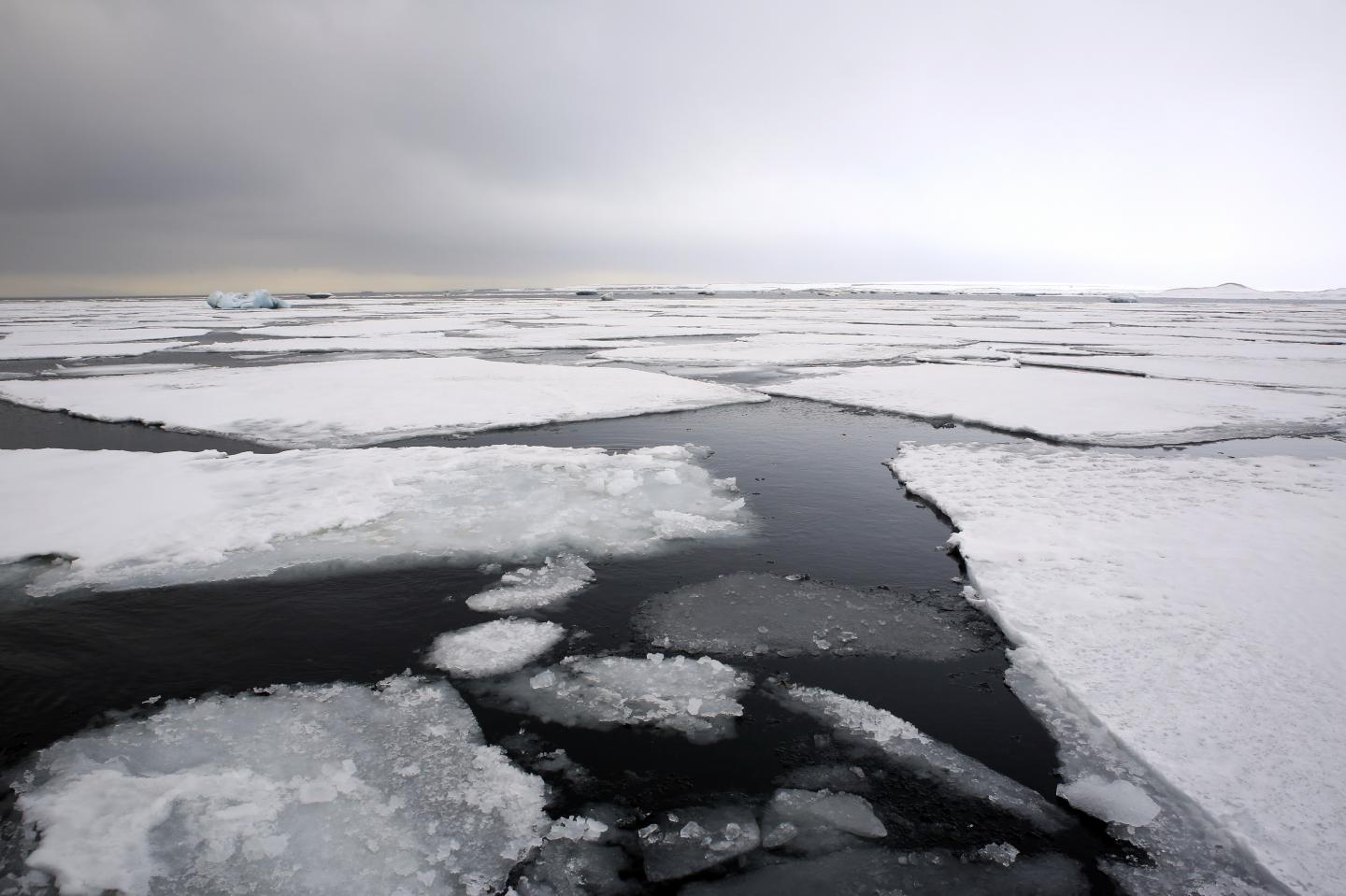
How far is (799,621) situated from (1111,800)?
147 centimetres

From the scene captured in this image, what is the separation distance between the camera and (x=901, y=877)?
202cm

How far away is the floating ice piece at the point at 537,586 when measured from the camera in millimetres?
3652

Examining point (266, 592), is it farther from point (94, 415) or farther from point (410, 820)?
point (94, 415)

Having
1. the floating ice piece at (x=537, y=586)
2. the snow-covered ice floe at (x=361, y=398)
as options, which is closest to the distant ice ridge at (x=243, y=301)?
the snow-covered ice floe at (x=361, y=398)

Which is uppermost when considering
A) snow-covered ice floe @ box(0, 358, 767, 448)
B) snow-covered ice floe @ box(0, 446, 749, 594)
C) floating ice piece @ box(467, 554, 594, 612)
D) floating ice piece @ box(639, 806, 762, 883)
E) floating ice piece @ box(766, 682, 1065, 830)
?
snow-covered ice floe @ box(0, 358, 767, 448)

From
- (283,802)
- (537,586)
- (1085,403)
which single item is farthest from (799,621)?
(1085,403)

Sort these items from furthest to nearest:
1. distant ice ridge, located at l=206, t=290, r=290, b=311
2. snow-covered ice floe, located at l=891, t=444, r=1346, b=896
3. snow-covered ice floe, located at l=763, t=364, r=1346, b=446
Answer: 1. distant ice ridge, located at l=206, t=290, r=290, b=311
2. snow-covered ice floe, located at l=763, t=364, r=1346, b=446
3. snow-covered ice floe, located at l=891, t=444, r=1346, b=896

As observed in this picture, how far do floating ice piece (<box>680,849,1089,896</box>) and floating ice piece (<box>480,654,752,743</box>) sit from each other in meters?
0.63

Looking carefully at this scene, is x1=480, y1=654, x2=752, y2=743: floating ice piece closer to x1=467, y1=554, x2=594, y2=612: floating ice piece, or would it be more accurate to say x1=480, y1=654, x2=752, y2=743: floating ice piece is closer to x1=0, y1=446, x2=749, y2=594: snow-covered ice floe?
x1=467, y1=554, x2=594, y2=612: floating ice piece

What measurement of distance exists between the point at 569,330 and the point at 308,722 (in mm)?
20749

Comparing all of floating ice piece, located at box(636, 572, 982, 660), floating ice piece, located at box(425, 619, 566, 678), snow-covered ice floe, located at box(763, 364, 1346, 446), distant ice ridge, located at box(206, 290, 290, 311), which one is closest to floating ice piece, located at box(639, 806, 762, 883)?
floating ice piece, located at box(636, 572, 982, 660)

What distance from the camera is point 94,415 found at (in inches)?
322

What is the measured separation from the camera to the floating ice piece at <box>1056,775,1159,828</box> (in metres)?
2.23

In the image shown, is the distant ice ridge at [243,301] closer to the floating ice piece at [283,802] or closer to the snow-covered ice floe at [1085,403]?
the snow-covered ice floe at [1085,403]
